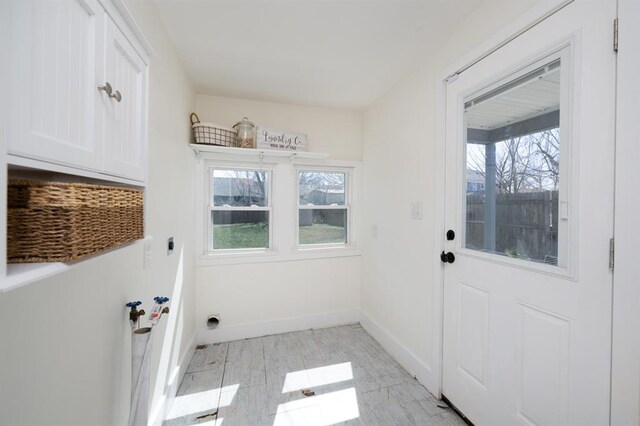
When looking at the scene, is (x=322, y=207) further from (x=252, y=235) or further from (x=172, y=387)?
(x=172, y=387)

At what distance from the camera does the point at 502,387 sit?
1.37 meters

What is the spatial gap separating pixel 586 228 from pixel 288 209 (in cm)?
222

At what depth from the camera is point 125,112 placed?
813 millimetres

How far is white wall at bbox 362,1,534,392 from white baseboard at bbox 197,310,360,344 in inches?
10.7

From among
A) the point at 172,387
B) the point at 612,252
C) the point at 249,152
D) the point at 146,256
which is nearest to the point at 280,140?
Answer: the point at 249,152

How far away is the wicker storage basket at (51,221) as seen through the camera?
0.51 metres

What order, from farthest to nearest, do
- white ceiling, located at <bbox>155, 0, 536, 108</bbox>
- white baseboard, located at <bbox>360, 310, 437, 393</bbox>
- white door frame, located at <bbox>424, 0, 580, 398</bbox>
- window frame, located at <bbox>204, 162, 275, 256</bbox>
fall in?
window frame, located at <bbox>204, 162, 275, 256</bbox> < white baseboard, located at <bbox>360, 310, 437, 393</bbox> < white door frame, located at <bbox>424, 0, 580, 398</bbox> < white ceiling, located at <bbox>155, 0, 536, 108</bbox>

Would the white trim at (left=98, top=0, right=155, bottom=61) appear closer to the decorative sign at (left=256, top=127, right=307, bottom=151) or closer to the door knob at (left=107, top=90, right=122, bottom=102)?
the door knob at (left=107, top=90, right=122, bottom=102)

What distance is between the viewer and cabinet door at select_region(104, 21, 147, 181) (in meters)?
0.72

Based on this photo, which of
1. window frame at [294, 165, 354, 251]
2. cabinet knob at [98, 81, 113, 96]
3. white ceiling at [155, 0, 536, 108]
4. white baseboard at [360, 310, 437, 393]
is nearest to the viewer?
cabinet knob at [98, 81, 113, 96]

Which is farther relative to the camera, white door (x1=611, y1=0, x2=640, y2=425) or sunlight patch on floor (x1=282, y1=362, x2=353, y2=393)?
sunlight patch on floor (x1=282, y1=362, x2=353, y2=393)

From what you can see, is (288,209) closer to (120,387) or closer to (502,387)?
(120,387)

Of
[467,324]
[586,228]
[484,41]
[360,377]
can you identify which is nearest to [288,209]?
[360,377]

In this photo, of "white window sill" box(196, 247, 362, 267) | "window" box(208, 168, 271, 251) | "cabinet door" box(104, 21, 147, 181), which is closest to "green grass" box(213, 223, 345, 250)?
"window" box(208, 168, 271, 251)
